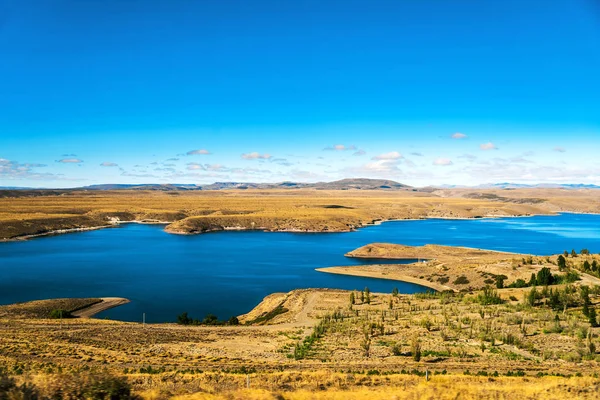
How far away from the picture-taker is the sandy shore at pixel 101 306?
4694 cm

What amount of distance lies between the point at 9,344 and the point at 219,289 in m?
34.4

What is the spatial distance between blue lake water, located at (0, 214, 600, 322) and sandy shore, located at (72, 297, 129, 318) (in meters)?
1.31

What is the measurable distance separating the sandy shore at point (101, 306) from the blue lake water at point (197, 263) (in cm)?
131

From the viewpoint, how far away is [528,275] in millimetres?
55625

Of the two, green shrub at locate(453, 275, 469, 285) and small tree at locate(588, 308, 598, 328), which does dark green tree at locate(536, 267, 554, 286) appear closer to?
green shrub at locate(453, 275, 469, 285)

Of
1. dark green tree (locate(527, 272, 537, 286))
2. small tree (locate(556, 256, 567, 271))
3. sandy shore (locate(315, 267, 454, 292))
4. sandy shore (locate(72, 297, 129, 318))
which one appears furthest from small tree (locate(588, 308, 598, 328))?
sandy shore (locate(72, 297, 129, 318))

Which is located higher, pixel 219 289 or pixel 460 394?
pixel 460 394

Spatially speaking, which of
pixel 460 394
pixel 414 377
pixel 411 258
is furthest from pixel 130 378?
pixel 411 258

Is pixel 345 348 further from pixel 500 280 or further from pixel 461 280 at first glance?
pixel 461 280

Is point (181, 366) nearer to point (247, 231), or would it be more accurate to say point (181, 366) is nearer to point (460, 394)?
point (460, 394)

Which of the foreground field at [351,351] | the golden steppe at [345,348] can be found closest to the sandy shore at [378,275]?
the golden steppe at [345,348]

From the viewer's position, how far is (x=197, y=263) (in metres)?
83.1

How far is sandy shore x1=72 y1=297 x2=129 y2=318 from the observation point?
46938 millimetres

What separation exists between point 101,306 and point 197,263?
32549mm
